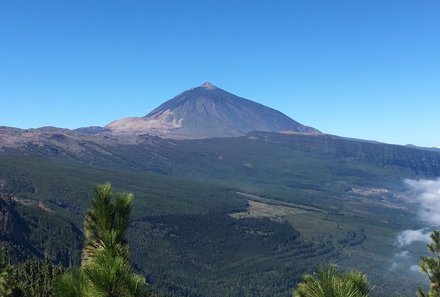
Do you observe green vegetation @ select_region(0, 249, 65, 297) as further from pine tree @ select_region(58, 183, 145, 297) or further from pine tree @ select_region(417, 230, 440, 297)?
pine tree @ select_region(417, 230, 440, 297)

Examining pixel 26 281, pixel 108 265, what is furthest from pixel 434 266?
pixel 26 281

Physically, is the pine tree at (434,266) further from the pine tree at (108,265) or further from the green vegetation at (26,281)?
the pine tree at (108,265)

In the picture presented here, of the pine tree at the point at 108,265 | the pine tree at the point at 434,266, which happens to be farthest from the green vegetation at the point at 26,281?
the pine tree at the point at 434,266

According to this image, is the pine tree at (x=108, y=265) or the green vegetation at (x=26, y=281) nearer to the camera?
the pine tree at (x=108, y=265)

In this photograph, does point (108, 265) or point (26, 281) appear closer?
point (108, 265)

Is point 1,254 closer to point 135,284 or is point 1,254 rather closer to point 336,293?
point 135,284

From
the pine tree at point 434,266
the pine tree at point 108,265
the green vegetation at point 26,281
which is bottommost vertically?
the green vegetation at point 26,281

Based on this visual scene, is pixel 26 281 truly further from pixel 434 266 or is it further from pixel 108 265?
pixel 108 265

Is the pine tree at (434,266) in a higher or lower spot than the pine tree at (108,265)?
lower
